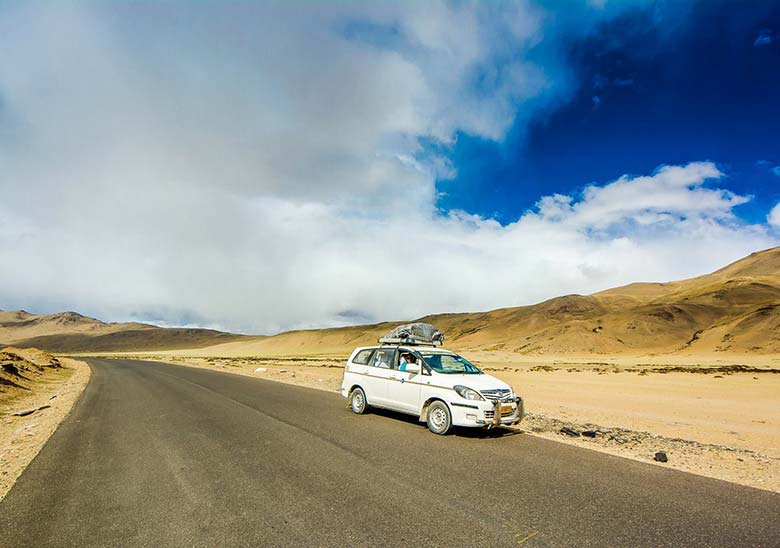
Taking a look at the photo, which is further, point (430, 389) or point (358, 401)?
point (358, 401)

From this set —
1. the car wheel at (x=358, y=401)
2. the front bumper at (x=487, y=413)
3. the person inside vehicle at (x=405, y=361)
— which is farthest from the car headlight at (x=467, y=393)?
the car wheel at (x=358, y=401)

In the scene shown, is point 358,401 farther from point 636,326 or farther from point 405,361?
point 636,326

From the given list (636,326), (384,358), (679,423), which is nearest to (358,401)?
(384,358)

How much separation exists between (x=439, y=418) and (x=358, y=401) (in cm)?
343

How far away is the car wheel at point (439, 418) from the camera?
988cm

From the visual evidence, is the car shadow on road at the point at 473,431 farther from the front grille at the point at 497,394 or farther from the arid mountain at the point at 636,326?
the arid mountain at the point at 636,326

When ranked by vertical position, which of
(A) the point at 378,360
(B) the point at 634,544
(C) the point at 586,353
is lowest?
(B) the point at 634,544

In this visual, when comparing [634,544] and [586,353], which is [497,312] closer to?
[586,353]

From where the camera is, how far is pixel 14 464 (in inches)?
308

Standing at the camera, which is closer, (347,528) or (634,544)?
(634,544)

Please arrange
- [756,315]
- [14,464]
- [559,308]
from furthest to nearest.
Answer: [559,308]
[756,315]
[14,464]

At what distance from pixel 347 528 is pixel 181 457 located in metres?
4.71

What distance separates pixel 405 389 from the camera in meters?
11.2

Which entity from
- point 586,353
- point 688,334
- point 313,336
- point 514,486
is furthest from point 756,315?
point 313,336
